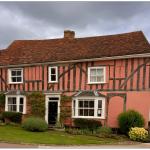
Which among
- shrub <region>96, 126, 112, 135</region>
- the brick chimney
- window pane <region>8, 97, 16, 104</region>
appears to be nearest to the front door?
window pane <region>8, 97, 16, 104</region>

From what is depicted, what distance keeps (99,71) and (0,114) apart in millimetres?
9806

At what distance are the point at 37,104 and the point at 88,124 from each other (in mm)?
5022

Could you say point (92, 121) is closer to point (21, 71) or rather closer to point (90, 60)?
point (90, 60)

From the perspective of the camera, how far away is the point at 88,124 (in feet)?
91.2

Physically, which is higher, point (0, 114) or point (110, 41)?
point (110, 41)

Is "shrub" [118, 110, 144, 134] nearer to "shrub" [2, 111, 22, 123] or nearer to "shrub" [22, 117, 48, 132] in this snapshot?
"shrub" [22, 117, 48, 132]

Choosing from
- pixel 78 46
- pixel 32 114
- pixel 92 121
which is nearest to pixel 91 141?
pixel 92 121

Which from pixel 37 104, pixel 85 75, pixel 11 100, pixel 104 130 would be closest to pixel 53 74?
pixel 37 104

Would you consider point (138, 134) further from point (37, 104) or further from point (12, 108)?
point (12, 108)

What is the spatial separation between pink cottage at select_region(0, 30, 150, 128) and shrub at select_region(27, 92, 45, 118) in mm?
408

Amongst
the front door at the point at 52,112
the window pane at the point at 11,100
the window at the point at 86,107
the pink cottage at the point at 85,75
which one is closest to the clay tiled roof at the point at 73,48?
the pink cottage at the point at 85,75

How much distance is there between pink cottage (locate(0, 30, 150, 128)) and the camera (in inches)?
1065

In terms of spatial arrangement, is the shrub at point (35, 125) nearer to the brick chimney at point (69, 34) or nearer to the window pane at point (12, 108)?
the window pane at point (12, 108)

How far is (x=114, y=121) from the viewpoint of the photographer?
27.5 metres
